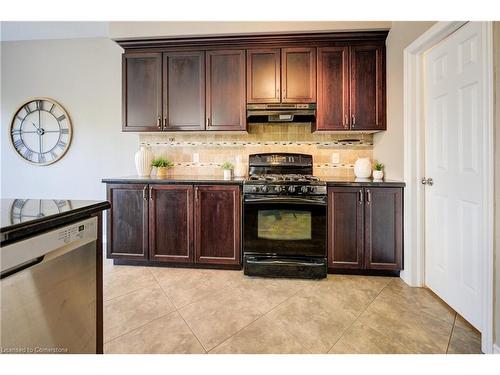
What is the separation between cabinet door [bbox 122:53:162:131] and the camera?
2812 millimetres

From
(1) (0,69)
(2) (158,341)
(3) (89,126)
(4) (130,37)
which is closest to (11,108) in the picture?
(1) (0,69)

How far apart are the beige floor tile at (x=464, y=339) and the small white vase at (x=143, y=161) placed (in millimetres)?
3164

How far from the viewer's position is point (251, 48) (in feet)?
8.84

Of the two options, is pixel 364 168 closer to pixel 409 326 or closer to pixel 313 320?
pixel 409 326

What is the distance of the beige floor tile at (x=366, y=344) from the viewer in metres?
1.44

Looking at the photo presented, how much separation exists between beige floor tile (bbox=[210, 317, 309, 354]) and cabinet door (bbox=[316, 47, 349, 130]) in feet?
6.66

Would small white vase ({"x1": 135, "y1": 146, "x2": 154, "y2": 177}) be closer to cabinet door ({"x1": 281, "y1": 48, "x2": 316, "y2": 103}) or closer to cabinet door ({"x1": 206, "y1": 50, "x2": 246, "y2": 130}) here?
cabinet door ({"x1": 206, "y1": 50, "x2": 246, "y2": 130})

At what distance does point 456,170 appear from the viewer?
1.79m

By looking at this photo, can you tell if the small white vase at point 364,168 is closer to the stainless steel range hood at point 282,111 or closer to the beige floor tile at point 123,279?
the stainless steel range hood at point 282,111

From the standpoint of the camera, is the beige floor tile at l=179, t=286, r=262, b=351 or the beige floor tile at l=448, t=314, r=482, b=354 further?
the beige floor tile at l=179, t=286, r=262, b=351

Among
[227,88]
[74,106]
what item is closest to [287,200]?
[227,88]

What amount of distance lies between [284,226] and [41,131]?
3592 mm

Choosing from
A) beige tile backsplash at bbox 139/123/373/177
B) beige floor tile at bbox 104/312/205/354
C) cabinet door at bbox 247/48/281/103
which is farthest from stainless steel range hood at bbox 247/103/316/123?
beige floor tile at bbox 104/312/205/354
